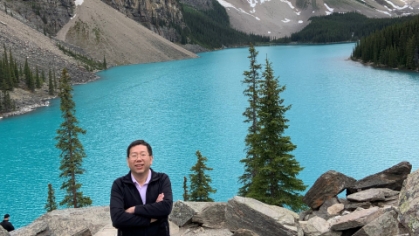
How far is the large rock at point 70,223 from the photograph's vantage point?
10.4 meters

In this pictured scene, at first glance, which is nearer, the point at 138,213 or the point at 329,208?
the point at 138,213

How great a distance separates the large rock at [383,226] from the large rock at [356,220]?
0.50 m

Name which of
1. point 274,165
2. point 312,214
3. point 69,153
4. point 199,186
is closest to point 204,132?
point 69,153

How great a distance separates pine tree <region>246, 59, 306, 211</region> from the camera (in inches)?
666

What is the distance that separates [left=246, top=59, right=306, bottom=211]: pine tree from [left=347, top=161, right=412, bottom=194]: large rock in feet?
13.4

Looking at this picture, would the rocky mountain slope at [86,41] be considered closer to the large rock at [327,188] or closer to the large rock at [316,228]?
the large rock at [327,188]

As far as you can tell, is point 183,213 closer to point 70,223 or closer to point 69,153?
point 70,223

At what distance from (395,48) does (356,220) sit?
308 feet

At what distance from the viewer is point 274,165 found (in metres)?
16.9

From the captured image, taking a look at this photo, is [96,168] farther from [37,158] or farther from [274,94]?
[274,94]

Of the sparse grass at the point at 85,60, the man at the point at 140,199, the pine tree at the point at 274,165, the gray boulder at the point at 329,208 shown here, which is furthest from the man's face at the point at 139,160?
the sparse grass at the point at 85,60

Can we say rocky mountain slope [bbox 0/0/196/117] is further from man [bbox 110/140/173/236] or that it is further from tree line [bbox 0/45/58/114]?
man [bbox 110/140/173/236]

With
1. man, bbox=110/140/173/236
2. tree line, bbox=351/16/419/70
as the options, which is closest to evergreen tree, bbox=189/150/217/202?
man, bbox=110/140/173/236

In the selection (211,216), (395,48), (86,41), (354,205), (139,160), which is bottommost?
(211,216)
